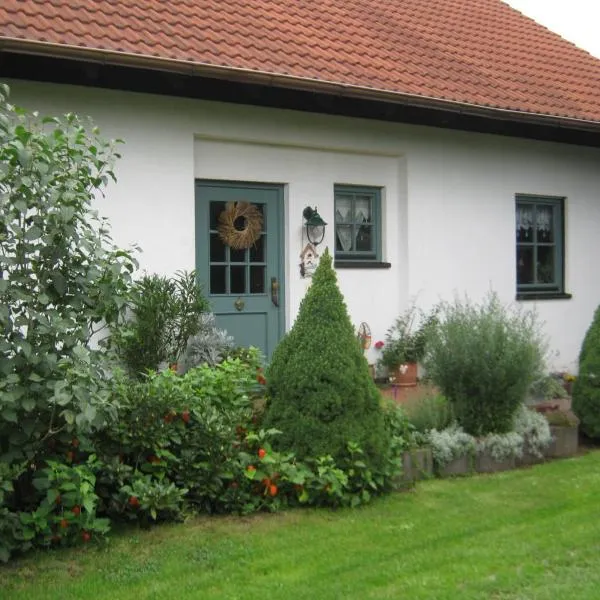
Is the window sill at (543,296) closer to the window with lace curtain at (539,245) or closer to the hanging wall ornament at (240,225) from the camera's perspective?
the window with lace curtain at (539,245)

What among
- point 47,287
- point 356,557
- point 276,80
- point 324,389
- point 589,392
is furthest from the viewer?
point 276,80

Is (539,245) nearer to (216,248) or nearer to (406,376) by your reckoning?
(406,376)

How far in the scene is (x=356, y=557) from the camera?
5.25 m

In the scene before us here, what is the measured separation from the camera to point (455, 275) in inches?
430

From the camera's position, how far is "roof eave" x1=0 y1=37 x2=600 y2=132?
7348 mm

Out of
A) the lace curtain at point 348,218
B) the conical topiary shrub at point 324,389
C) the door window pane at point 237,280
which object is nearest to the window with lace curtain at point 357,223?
the lace curtain at point 348,218

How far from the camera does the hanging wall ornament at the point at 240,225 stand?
9.29m

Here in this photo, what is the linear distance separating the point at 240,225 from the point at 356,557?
4805 millimetres

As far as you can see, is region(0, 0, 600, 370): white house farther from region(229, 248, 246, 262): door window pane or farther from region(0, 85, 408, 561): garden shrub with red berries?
region(0, 85, 408, 561): garden shrub with red berries

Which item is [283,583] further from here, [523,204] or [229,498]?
[523,204]

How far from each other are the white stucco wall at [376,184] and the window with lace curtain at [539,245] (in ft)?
0.46

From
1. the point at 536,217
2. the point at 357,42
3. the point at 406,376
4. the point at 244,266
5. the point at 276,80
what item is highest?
the point at 357,42

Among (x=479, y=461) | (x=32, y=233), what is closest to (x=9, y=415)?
(x=32, y=233)

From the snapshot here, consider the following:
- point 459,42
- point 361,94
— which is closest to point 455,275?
point 361,94
